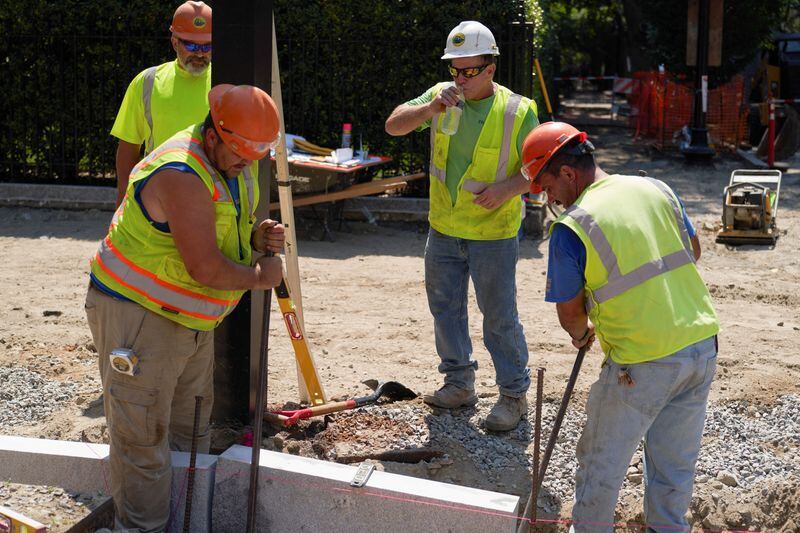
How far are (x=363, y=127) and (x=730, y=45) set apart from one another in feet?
36.9

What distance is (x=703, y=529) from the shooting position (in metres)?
4.66

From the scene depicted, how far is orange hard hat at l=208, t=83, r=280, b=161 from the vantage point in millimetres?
3785

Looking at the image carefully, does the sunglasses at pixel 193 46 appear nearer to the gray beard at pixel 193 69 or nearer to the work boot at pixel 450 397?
the gray beard at pixel 193 69

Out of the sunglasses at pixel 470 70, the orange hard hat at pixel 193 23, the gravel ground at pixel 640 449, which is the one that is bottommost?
the gravel ground at pixel 640 449

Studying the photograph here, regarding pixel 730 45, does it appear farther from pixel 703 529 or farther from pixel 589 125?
pixel 703 529

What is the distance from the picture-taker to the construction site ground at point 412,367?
4.95 meters

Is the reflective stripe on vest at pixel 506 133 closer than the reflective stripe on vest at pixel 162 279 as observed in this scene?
No

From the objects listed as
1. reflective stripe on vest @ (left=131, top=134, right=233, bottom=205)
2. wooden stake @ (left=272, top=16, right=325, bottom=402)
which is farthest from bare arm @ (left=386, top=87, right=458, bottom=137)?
reflective stripe on vest @ (left=131, top=134, right=233, bottom=205)

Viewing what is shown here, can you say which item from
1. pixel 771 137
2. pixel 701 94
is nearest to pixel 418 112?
pixel 701 94

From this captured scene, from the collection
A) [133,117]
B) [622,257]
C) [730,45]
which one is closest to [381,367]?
[133,117]

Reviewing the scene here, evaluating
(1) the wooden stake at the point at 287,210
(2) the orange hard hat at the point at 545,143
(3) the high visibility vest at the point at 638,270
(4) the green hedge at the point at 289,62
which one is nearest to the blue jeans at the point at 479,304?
(1) the wooden stake at the point at 287,210

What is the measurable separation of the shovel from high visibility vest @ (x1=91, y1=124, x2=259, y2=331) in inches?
50.0

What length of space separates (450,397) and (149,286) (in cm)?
228

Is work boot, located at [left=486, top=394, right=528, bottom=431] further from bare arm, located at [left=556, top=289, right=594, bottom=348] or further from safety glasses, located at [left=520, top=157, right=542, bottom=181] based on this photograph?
safety glasses, located at [left=520, top=157, right=542, bottom=181]
